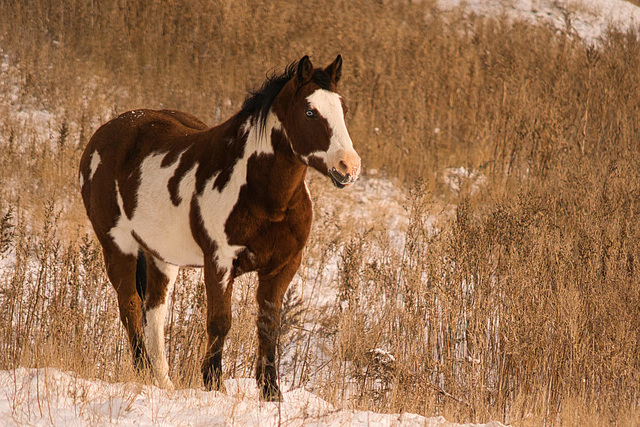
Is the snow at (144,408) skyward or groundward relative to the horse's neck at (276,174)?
groundward

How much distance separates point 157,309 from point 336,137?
2.12 m

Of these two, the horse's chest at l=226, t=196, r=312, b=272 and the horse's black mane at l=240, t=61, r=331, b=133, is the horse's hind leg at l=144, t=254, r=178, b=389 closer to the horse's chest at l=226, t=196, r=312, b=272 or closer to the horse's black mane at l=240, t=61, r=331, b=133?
the horse's chest at l=226, t=196, r=312, b=272

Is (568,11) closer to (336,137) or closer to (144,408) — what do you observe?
(336,137)

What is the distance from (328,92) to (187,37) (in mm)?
9525

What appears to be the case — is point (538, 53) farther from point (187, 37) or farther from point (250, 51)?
point (187, 37)

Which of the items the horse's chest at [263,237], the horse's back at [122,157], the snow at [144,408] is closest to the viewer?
the snow at [144,408]

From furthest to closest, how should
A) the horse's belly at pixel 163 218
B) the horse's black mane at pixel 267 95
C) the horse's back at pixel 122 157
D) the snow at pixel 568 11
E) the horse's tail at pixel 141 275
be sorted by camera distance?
1. the snow at pixel 568 11
2. the horse's tail at pixel 141 275
3. the horse's back at pixel 122 157
4. the horse's belly at pixel 163 218
5. the horse's black mane at pixel 267 95

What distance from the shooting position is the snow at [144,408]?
3.55 metres

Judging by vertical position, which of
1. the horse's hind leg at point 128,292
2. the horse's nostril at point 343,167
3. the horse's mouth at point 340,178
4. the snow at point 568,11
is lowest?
the horse's hind leg at point 128,292

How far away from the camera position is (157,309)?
4.95 meters

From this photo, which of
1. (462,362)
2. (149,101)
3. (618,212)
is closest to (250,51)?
(149,101)

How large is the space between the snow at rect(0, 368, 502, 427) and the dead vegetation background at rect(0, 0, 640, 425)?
0.34m

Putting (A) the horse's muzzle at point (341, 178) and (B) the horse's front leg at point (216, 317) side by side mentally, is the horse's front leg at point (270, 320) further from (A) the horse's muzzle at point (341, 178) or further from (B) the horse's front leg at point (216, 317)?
(A) the horse's muzzle at point (341, 178)

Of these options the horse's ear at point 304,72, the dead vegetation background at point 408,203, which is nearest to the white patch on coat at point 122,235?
the dead vegetation background at point 408,203
